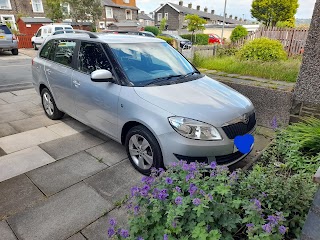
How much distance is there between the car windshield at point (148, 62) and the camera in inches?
122

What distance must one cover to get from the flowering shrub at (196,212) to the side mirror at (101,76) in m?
1.76

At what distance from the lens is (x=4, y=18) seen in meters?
29.4

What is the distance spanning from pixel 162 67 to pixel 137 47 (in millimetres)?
504

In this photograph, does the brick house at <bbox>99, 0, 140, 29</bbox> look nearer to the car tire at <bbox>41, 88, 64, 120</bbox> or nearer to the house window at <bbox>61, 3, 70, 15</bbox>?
the house window at <bbox>61, 3, 70, 15</bbox>

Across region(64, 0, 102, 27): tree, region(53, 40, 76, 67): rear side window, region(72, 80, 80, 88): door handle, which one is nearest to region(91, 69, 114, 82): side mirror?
region(72, 80, 80, 88): door handle

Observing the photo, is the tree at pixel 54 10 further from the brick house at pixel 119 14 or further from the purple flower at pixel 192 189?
the purple flower at pixel 192 189

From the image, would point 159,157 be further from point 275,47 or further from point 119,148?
point 275,47

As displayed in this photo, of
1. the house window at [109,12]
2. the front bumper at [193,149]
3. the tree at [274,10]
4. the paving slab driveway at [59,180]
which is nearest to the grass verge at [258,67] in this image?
the paving slab driveway at [59,180]

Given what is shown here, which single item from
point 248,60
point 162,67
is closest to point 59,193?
point 162,67

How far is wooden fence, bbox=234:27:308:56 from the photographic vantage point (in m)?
8.86

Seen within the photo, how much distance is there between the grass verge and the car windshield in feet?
7.19

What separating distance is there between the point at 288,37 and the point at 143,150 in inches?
364

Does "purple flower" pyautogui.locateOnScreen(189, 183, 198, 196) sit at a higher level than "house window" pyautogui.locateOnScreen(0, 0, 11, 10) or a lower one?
lower

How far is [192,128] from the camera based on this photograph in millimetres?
2463
